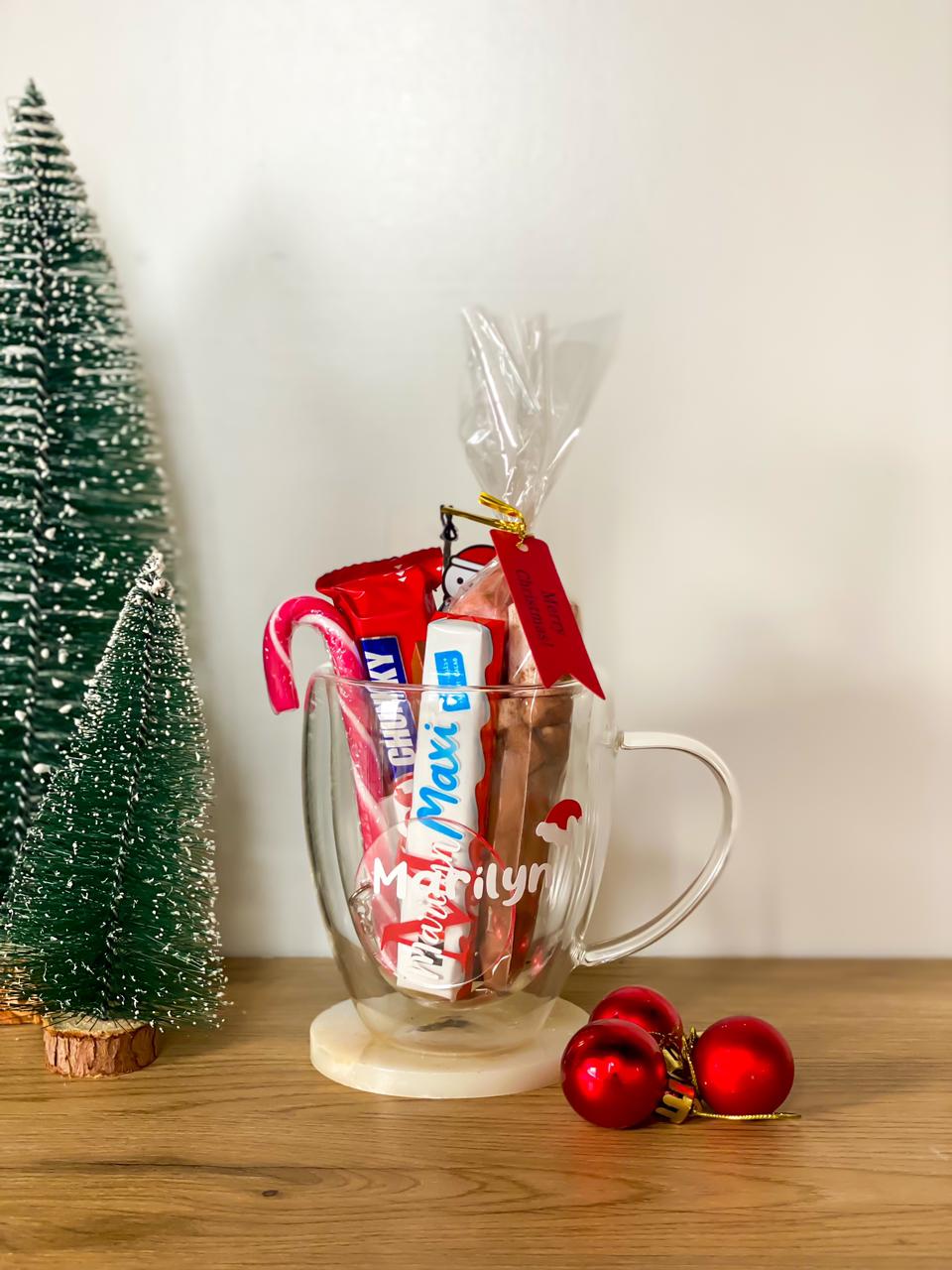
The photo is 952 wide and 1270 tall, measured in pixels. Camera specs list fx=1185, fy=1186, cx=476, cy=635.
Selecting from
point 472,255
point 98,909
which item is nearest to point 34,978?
point 98,909

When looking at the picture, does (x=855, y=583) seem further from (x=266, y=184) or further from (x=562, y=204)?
(x=266, y=184)

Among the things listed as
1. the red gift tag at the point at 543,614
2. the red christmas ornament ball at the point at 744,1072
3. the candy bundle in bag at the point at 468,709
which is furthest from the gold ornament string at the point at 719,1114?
the red gift tag at the point at 543,614

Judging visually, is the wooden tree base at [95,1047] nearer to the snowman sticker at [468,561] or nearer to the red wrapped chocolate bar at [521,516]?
the red wrapped chocolate bar at [521,516]

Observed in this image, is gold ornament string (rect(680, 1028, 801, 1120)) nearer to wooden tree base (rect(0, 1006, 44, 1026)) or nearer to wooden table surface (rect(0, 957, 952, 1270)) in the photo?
wooden table surface (rect(0, 957, 952, 1270))

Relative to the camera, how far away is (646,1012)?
719 millimetres

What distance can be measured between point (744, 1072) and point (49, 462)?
622 millimetres

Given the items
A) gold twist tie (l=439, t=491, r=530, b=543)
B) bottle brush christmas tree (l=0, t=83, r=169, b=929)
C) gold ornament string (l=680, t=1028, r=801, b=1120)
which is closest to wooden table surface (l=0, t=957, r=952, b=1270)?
gold ornament string (l=680, t=1028, r=801, b=1120)

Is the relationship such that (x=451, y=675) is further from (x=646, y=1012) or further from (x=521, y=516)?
(x=646, y=1012)

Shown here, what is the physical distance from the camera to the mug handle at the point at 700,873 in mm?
741

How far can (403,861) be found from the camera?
0.69 m

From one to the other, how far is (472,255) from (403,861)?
499 millimetres

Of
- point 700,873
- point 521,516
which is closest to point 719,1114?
point 700,873

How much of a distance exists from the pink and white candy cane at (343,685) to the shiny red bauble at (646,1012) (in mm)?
180

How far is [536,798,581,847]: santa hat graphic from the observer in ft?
2.30
